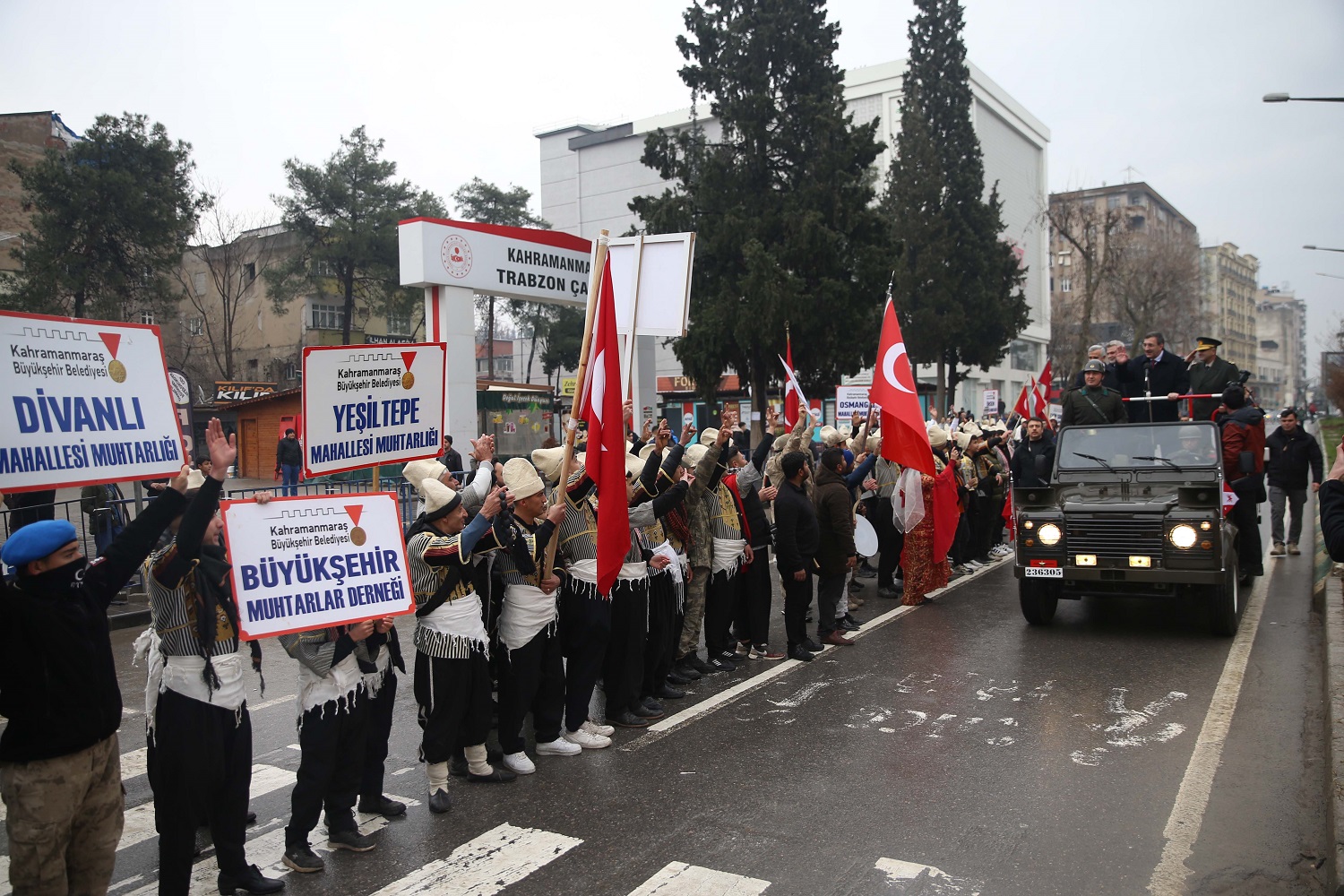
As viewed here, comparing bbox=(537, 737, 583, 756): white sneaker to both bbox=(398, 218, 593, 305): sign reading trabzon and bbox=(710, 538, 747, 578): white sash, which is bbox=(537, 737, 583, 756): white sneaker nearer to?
bbox=(710, 538, 747, 578): white sash

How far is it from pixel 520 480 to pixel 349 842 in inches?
83.7

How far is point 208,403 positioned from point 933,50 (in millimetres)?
31600

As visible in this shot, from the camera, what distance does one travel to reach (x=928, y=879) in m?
4.20

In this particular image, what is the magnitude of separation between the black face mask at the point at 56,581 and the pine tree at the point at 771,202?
2280 centimetres

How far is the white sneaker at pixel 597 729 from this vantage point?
6.25 meters

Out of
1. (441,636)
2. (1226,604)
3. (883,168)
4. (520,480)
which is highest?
(883,168)

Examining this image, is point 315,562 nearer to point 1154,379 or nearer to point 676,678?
point 676,678

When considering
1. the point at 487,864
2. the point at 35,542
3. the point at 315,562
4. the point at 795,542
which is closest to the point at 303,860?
the point at 487,864

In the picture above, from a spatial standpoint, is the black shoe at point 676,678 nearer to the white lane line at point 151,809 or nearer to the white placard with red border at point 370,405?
the white placard with red border at point 370,405

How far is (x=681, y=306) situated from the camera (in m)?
10.6

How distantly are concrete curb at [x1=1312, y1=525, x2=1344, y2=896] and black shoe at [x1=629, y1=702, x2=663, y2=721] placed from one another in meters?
3.85

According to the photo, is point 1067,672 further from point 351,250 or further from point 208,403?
point 351,250

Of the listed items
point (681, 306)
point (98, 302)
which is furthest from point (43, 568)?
point (98, 302)

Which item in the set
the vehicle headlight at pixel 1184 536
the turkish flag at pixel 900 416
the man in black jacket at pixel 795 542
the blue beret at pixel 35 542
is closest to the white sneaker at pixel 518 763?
the blue beret at pixel 35 542
